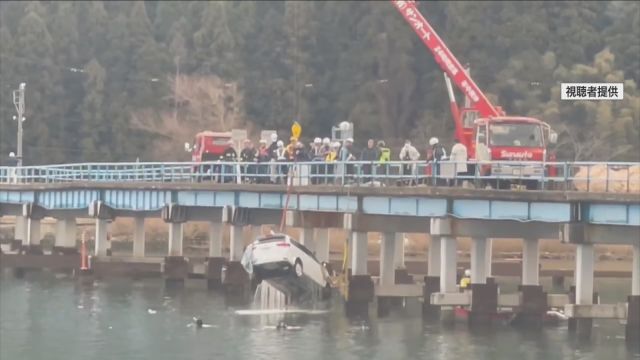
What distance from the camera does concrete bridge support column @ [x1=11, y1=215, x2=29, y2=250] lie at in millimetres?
73231

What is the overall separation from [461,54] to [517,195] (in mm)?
71375

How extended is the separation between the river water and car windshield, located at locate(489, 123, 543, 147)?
672 centimetres

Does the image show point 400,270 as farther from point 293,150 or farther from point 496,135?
point 496,135

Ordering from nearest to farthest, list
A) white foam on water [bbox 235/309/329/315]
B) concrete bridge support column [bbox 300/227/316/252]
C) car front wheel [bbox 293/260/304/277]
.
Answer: car front wheel [bbox 293/260/304/277] → white foam on water [bbox 235/309/329/315] → concrete bridge support column [bbox 300/227/316/252]

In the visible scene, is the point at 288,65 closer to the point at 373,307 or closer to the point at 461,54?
the point at 461,54

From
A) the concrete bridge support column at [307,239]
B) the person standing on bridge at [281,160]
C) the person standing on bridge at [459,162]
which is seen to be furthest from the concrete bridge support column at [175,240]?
the person standing on bridge at [459,162]

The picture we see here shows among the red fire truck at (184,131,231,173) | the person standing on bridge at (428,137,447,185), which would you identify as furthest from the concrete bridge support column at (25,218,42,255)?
the person standing on bridge at (428,137,447,185)

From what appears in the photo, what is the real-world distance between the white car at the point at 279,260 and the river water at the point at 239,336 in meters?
1.58

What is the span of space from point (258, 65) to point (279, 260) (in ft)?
245

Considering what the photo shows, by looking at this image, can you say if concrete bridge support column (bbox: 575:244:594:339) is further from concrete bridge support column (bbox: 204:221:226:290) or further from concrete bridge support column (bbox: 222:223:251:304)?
concrete bridge support column (bbox: 204:221:226:290)

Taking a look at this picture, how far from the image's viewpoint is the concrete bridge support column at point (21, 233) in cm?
7323

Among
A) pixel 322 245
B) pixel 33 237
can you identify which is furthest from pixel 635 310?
pixel 33 237

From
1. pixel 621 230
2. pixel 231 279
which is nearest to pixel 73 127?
pixel 231 279

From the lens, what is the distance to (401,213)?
46.0 m
